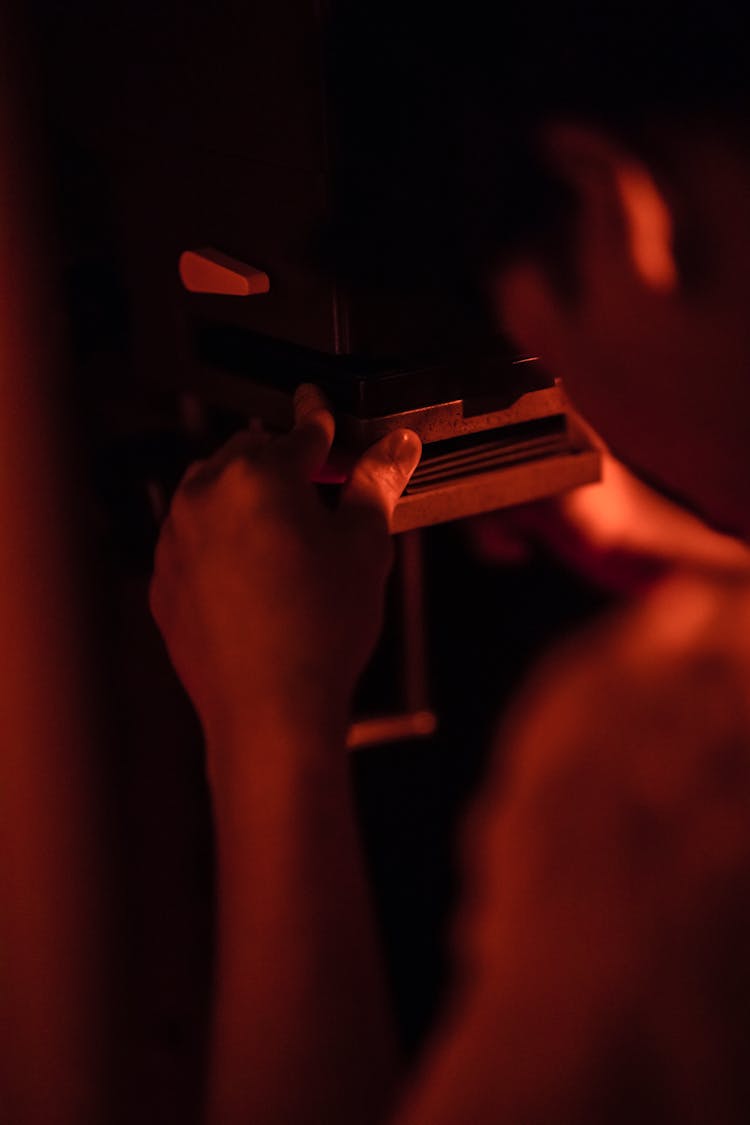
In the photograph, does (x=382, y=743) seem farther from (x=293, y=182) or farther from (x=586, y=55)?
(x=586, y=55)

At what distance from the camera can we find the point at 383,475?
2.49ft

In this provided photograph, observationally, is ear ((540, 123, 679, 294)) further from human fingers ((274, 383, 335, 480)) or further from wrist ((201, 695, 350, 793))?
wrist ((201, 695, 350, 793))

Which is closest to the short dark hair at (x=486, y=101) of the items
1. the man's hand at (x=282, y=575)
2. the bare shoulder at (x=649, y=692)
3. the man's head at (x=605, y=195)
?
the man's head at (x=605, y=195)

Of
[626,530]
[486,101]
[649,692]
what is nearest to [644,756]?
[649,692]

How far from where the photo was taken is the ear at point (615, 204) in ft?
2.10

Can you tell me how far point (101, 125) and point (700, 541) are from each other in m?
0.53

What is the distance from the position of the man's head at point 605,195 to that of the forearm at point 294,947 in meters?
0.25

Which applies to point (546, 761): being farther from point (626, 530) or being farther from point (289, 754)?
point (626, 530)

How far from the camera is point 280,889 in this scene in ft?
2.27

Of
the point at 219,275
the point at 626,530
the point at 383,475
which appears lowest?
the point at 626,530

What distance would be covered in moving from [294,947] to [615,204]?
0.42 meters

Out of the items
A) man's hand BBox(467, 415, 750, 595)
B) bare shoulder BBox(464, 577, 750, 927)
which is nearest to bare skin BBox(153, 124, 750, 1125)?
bare shoulder BBox(464, 577, 750, 927)

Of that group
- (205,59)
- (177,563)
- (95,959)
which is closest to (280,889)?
(177,563)

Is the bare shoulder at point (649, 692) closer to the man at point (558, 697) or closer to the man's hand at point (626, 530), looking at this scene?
the man at point (558, 697)
